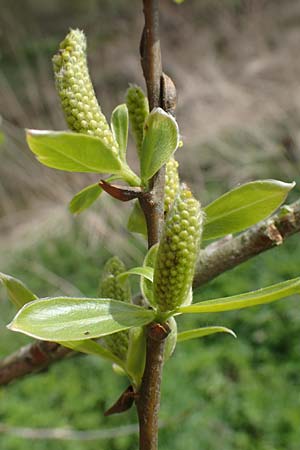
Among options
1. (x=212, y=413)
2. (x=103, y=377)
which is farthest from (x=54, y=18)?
(x=212, y=413)

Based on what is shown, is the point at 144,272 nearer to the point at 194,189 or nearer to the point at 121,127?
the point at 121,127

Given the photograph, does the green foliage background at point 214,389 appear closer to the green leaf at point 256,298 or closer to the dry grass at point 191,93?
the dry grass at point 191,93

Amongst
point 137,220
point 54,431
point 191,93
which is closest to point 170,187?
point 137,220

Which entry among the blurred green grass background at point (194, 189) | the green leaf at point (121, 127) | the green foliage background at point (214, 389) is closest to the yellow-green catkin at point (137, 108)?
the green leaf at point (121, 127)

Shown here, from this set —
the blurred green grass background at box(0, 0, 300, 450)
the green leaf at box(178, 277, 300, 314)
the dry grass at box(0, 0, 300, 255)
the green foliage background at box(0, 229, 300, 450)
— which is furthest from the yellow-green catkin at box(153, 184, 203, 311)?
the dry grass at box(0, 0, 300, 255)

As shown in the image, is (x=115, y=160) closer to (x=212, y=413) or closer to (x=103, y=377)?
(x=212, y=413)

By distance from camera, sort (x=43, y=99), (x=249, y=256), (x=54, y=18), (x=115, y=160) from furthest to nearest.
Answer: (x=54, y=18)
(x=43, y=99)
(x=249, y=256)
(x=115, y=160)

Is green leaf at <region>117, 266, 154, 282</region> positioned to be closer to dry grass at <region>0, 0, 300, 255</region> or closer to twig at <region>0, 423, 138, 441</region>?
twig at <region>0, 423, 138, 441</region>
